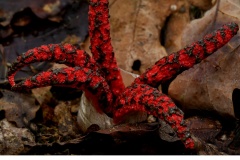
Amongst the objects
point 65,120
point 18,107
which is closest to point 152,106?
point 65,120

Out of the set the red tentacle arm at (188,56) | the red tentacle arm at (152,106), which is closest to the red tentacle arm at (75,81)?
the red tentacle arm at (152,106)

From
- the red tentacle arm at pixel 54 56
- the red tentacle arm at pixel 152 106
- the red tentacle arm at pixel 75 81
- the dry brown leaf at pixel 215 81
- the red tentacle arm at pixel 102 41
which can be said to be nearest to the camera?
the red tentacle arm at pixel 152 106

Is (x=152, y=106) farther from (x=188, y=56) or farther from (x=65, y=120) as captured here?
(x=65, y=120)

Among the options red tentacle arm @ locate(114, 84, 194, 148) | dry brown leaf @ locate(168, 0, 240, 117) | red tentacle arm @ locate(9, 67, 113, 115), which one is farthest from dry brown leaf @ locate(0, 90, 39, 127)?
dry brown leaf @ locate(168, 0, 240, 117)

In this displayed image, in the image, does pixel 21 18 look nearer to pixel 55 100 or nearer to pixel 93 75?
pixel 55 100

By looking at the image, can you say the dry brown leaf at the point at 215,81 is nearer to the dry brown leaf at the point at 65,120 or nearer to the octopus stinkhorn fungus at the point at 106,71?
the octopus stinkhorn fungus at the point at 106,71

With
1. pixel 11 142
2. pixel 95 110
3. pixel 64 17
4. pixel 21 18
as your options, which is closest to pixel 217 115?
pixel 95 110
